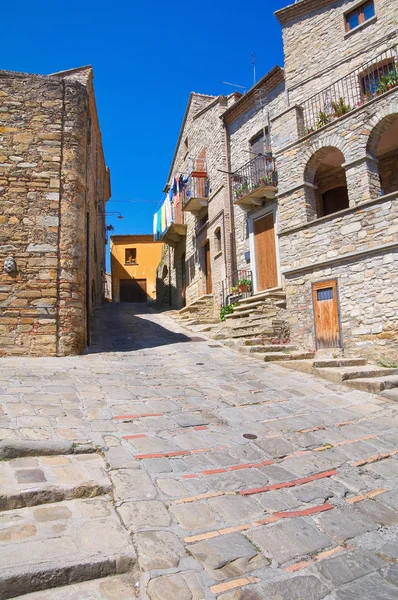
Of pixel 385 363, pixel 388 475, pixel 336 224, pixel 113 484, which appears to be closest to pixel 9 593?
→ pixel 113 484

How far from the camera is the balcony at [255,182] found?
12.6 meters

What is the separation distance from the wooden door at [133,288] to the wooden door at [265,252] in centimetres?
1793

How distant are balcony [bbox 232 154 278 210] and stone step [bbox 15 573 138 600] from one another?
11413 millimetres

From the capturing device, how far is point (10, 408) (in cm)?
448

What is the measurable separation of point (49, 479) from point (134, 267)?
28065mm

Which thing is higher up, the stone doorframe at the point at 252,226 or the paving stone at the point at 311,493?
the stone doorframe at the point at 252,226

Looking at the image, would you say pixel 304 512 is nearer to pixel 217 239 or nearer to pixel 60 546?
pixel 60 546

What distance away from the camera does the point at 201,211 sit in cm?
1761

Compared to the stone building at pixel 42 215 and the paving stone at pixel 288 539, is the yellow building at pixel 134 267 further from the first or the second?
the paving stone at pixel 288 539

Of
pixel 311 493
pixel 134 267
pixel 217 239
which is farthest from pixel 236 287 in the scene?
pixel 134 267

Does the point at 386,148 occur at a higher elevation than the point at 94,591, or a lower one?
higher

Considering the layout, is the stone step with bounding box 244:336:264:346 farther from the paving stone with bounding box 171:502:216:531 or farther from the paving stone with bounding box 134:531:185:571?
the paving stone with bounding box 134:531:185:571

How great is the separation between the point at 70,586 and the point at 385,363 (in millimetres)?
7497

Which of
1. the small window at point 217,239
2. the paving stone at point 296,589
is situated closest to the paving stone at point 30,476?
the paving stone at point 296,589
